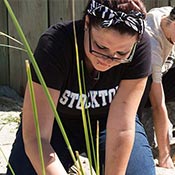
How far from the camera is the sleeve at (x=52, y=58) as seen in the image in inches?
75.2

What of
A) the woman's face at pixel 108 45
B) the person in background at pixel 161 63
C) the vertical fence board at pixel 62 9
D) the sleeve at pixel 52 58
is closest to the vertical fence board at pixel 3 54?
the vertical fence board at pixel 62 9

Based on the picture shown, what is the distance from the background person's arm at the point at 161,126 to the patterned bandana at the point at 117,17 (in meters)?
1.26

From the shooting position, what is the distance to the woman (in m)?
1.76

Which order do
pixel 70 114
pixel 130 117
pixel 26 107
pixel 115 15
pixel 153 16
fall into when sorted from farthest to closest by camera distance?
pixel 153 16, pixel 70 114, pixel 130 117, pixel 26 107, pixel 115 15

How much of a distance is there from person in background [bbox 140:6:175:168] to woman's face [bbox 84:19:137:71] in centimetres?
106

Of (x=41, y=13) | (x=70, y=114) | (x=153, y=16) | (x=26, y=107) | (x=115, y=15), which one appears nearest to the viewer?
(x=115, y=15)

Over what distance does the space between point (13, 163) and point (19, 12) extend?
5.71 ft

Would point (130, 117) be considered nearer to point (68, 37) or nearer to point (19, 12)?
point (68, 37)

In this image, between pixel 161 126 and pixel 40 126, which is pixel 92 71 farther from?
pixel 161 126

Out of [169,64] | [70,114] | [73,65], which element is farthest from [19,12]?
[73,65]

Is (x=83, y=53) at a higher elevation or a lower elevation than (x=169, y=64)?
higher

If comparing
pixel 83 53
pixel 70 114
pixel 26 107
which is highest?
pixel 83 53

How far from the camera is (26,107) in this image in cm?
190

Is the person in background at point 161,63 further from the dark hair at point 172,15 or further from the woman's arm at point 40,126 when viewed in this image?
the woman's arm at point 40,126
